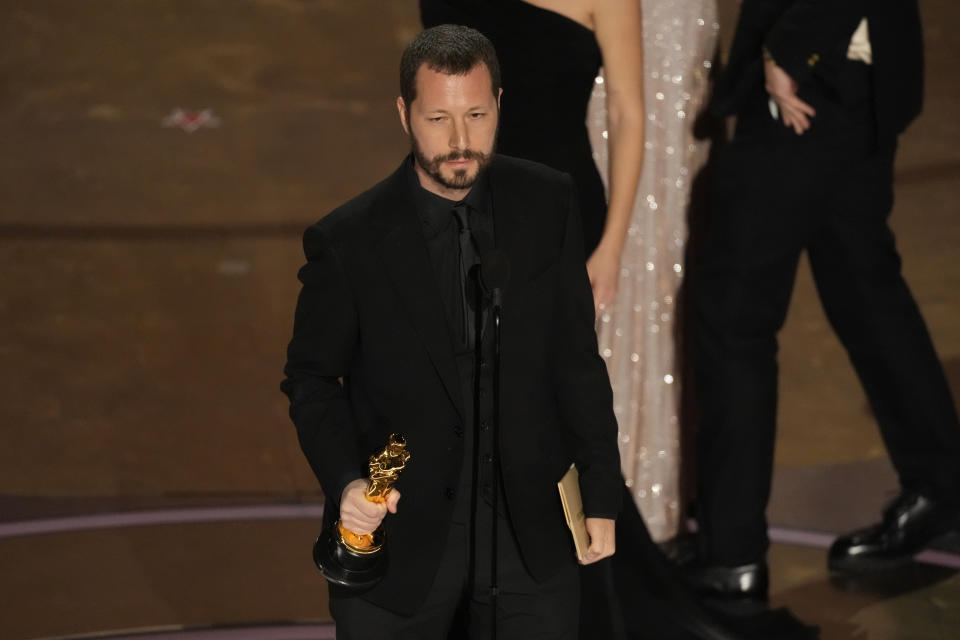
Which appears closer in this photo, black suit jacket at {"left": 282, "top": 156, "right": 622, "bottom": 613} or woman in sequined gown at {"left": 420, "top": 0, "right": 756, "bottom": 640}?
black suit jacket at {"left": 282, "top": 156, "right": 622, "bottom": 613}

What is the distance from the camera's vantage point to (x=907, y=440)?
11.0 ft

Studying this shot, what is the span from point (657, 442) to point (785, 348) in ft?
4.20

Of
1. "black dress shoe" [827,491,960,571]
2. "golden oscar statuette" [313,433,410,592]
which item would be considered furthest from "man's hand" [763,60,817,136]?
"golden oscar statuette" [313,433,410,592]

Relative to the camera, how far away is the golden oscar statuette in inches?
65.9

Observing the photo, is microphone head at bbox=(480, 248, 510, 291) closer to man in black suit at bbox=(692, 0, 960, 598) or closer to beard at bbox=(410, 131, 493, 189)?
beard at bbox=(410, 131, 493, 189)

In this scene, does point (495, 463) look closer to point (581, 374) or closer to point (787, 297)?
point (581, 374)

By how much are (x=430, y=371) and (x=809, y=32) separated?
1550 millimetres

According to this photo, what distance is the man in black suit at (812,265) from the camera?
311 centimetres

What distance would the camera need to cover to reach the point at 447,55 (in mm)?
1745

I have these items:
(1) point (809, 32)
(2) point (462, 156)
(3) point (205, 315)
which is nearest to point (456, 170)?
(2) point (462, 156)

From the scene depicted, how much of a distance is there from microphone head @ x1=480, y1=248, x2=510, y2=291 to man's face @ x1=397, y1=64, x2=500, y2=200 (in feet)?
0.47

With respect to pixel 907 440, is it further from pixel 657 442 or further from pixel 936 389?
pixel 657 442

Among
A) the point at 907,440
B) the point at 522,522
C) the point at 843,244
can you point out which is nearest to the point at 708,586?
the point at 907,440

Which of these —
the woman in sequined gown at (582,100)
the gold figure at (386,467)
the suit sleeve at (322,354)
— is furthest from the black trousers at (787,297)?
the gold figure at (386,467)
